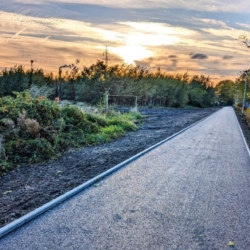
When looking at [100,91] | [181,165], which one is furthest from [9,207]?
[100,91]

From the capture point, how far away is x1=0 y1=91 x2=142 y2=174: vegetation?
9.58m

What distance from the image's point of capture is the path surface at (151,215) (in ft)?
14.6

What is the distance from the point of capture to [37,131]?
1103 centimetres

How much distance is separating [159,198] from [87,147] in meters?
6.59

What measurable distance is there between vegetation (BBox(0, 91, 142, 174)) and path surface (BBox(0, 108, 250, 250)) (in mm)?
2843

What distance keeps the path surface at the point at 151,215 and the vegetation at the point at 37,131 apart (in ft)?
9.33

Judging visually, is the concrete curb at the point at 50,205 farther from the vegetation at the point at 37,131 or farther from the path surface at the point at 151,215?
the vegetation at the point at 37,131

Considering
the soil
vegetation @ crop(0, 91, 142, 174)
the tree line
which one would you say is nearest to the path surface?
the soil

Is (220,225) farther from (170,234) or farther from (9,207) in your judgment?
(9,207)

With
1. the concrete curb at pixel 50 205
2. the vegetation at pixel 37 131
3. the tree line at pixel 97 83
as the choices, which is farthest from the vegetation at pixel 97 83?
the concrete curb at pixel 50 205

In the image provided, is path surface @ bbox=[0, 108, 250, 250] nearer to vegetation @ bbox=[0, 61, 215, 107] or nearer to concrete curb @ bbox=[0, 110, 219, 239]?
concrete curb @ bbox=[0, 110, 219, 239]

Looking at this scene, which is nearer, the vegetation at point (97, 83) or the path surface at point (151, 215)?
the path surface at point (151, 215)

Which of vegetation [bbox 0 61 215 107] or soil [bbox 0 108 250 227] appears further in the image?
vegetation [bbox 0 61 215 107]

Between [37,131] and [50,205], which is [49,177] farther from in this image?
[37,131]
